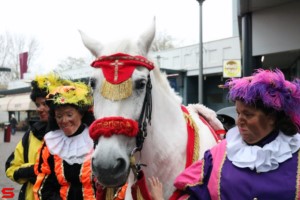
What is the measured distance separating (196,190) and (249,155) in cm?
36

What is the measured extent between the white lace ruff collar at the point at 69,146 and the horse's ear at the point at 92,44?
3.34 ft

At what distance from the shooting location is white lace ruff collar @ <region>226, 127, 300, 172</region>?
2010mm

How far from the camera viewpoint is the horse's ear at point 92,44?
8.05 feet

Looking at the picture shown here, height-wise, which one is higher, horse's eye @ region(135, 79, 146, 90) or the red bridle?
horse's eye @ region(135, 79, 146, 90)

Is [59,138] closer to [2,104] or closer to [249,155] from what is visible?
[249,155]

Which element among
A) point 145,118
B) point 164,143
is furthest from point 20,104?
point 145,118

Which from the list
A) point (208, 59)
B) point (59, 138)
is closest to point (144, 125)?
point (59, 138)

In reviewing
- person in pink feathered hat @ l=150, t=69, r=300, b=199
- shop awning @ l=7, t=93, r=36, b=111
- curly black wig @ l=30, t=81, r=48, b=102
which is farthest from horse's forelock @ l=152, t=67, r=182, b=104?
shop awning @ l=7, t=93, r=36, b=111

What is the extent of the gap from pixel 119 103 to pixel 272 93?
2.86 ft

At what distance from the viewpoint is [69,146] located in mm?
3197

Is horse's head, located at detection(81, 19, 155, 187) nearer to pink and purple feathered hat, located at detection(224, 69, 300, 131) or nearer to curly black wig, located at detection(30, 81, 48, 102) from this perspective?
pink and purple feathered hat, located at detection(224, 69, 300, 131)

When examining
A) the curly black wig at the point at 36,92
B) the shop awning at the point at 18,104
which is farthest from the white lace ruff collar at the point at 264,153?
the shop awning at the point at 18,104

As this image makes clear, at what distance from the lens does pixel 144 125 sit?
2281 mm

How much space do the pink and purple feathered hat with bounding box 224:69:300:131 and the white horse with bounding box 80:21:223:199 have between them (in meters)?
0.59
